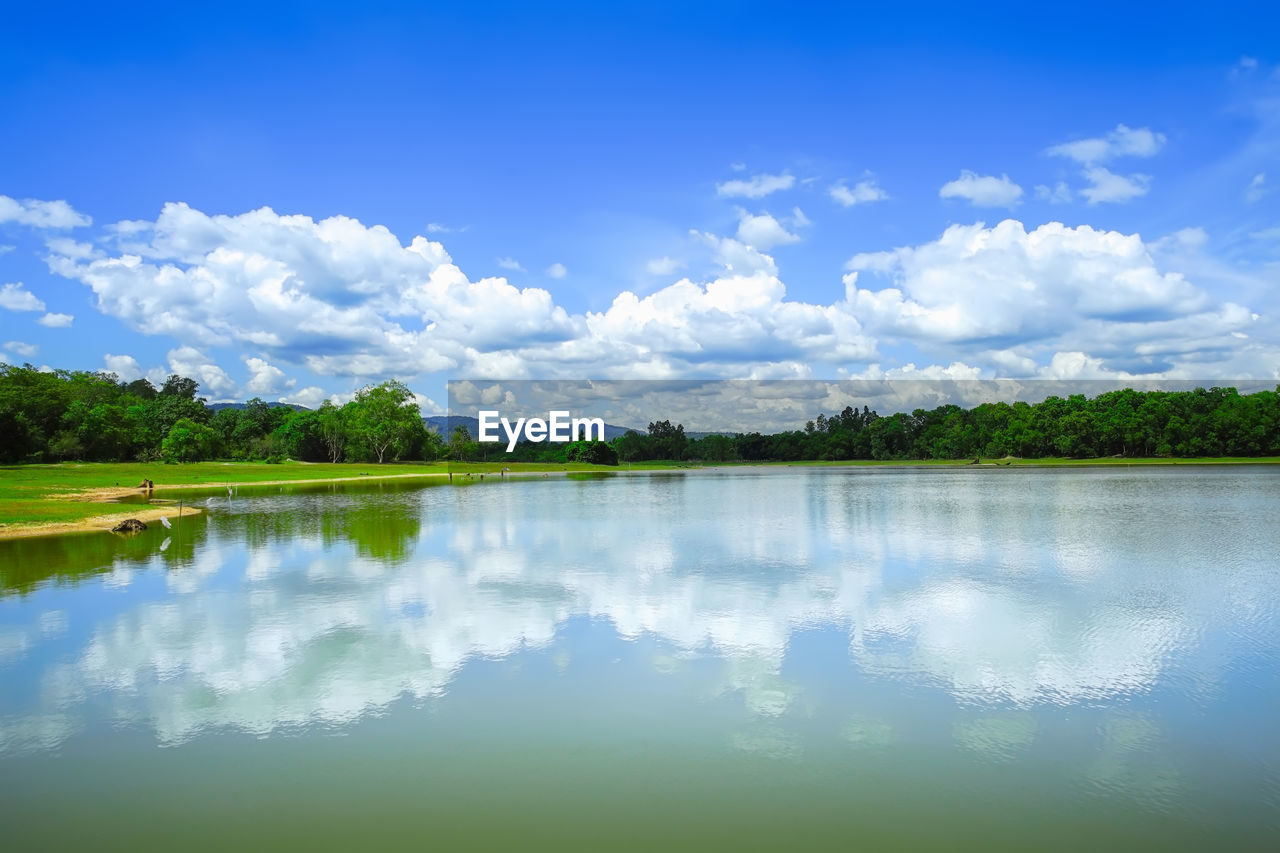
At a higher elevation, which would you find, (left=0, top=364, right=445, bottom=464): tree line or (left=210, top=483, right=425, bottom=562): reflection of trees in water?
(left=0, top=364, right=445, bottom=464): tree line

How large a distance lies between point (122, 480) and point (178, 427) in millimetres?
37207

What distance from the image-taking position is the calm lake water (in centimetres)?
673

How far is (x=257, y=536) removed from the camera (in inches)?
1073

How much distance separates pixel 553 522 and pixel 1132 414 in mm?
130747

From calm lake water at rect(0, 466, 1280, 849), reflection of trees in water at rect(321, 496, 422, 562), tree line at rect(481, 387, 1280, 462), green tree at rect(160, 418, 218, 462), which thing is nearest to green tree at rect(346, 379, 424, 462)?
green tree at rect(160, 418, 218, 462)

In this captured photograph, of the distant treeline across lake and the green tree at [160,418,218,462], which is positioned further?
the green tree at [160,418,218,462]

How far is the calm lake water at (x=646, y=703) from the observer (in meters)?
6.73

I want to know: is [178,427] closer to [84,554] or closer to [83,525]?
[83,525]

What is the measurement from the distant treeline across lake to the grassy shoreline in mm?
4382

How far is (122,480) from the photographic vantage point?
183 ft

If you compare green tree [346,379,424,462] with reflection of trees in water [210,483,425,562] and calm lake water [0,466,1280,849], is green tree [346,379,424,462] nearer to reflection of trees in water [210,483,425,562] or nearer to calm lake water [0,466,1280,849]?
reflection of trees in water [210,483,425,562]

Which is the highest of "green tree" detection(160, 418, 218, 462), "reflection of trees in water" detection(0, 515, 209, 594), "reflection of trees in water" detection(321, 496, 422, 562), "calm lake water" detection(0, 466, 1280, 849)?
"green tree" detection(160, 418, 218, 462)

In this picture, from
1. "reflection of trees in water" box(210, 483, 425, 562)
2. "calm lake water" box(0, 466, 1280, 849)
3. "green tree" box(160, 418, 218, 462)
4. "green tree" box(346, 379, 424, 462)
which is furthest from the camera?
"green tree" box(346, 379, 424, 462)

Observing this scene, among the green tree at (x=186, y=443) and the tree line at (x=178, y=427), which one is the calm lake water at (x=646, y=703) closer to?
the tree line at (x=178, y=427)
